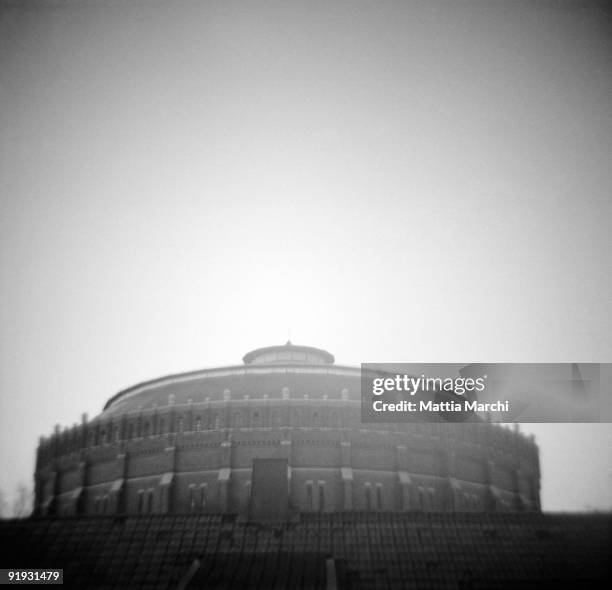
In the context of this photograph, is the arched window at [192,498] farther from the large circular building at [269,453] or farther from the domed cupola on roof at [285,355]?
the domed cupola on roof at [285,355]

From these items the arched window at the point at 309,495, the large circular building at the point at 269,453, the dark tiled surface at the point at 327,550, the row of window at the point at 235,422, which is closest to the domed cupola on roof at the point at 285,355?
the large circular building at the point at 269,453

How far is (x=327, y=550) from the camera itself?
1132 inches

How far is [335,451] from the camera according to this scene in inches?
1773

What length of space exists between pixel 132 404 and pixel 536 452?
31198 mm

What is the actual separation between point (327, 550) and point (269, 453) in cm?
1613

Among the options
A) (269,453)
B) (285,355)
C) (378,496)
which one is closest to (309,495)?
(269,453)

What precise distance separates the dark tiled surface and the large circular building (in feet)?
40.6

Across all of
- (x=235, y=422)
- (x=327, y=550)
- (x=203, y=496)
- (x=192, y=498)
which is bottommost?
(x=327, y=550)

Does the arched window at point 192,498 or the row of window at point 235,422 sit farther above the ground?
the row of window at point 235,422

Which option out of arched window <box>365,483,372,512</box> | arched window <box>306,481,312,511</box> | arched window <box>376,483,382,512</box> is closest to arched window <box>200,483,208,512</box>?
arched window <box>306,481,312,511</box>

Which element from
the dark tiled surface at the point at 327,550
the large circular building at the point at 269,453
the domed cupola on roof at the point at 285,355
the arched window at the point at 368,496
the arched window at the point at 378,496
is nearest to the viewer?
the dark tiled surface at the point at 327,550

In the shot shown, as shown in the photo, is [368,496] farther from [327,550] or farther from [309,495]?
[327,550]

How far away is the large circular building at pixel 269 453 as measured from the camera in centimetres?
4425

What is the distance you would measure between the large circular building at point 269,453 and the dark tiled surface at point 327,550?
1239 centimetres
